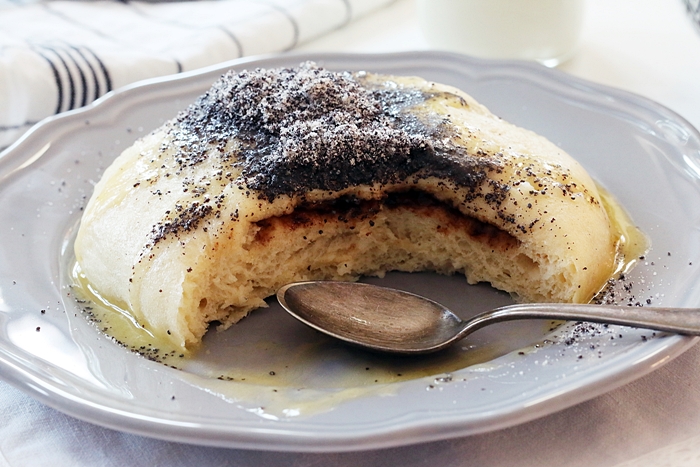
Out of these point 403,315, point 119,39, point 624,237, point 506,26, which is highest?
point 506,26

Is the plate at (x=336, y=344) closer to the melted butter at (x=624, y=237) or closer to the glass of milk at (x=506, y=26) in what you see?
the melted butter at (x=624, y=237)

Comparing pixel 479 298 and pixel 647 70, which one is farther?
pixel 647 70

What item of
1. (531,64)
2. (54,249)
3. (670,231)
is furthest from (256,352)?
(531,64)

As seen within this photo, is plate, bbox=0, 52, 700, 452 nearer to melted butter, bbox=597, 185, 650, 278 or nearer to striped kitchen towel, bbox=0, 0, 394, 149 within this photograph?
melted butter, bbox=597, 185, 650, 278

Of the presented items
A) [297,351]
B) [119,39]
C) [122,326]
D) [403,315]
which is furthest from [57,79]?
[403,315]

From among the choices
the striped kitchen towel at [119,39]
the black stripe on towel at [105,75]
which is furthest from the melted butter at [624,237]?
the black stripe on towel at [105,75]

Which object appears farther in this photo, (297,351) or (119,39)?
(119,39)

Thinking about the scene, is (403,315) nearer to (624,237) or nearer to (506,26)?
(624,237)

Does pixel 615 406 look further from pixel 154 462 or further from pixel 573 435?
pixel 154 462
